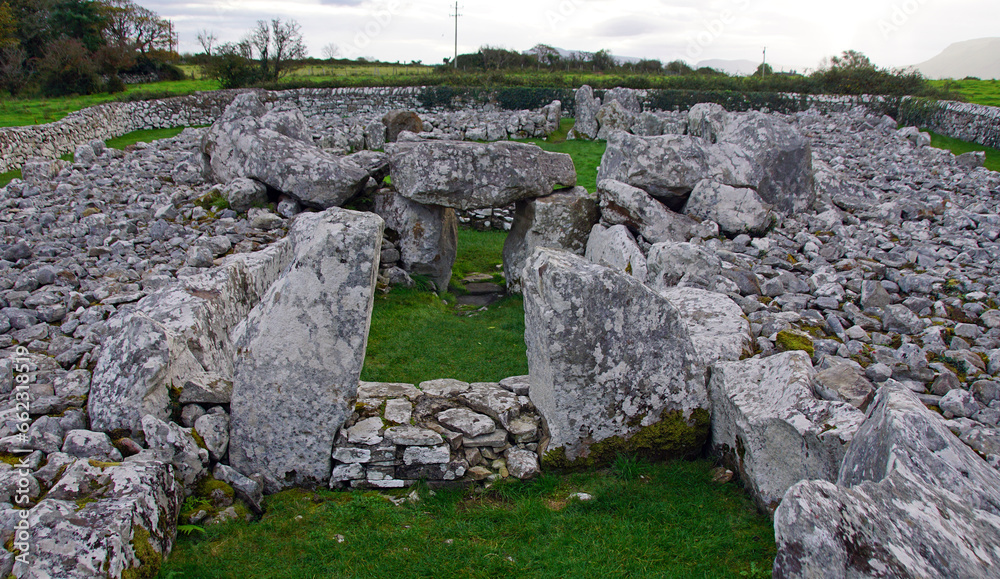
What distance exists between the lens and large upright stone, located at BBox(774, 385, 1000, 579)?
2.47 m

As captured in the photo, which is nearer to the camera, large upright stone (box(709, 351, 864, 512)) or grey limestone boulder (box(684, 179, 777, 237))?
large upright stone (box(709, 351, 864, 512))

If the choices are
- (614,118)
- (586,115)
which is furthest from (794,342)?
(586,115)

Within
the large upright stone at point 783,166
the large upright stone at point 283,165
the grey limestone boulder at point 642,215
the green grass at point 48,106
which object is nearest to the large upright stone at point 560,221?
the grey limestone boulder at point 642,215

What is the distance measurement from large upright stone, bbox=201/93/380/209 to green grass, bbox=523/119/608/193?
284 inches

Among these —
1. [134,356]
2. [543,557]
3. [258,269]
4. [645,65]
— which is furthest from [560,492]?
[645,65]

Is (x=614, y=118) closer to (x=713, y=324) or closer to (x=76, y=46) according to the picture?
(x=713, y=324)

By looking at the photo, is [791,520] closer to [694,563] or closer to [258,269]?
[694,563]

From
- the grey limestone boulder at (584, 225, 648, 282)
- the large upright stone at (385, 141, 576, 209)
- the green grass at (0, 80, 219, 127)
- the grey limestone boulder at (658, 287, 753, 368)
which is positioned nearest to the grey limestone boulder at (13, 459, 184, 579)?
the grey limestone boulder at (658, 287, 753, 368)

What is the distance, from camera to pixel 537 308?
456 cm

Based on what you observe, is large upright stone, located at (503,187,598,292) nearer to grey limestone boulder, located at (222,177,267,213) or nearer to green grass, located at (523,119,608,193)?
grey limestone boulder, located at (222,177,267,213)

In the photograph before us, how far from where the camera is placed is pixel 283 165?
9.32 meters

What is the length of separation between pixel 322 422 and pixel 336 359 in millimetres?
510

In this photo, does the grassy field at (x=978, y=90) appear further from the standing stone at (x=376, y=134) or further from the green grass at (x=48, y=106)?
the green grass at (x=48, y=106)

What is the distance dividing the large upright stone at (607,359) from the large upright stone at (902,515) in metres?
1.68
